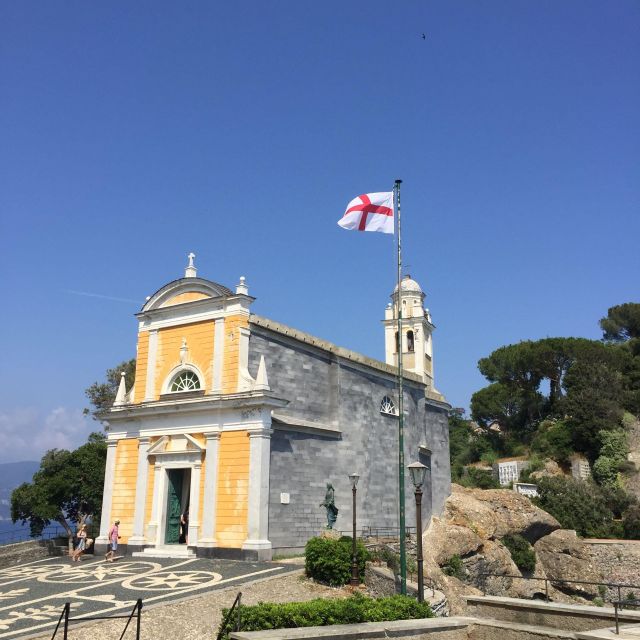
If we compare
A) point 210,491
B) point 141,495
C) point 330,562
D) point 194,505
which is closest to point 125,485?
point 141,495

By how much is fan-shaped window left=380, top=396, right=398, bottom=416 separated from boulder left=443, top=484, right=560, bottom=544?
6.24m

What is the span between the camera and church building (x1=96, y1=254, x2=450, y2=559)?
23.0 m

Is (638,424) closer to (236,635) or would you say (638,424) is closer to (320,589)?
(320,589)

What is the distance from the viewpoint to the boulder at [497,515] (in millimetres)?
31875

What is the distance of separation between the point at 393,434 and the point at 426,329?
1175 cm

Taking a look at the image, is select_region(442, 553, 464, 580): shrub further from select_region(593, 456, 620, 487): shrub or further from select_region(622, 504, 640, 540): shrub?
select_region(593, 456, 620, 487): shrub

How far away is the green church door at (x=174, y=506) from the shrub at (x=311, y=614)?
44.4 ft

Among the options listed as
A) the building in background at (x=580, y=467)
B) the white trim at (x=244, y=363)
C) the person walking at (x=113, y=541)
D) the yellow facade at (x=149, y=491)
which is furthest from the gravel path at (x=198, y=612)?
the building in background at (x=580, y=467)

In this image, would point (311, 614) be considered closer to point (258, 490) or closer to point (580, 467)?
point (258, 490)

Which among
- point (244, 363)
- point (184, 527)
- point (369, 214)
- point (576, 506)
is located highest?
point (369, 214)

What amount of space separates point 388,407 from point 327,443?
5611mm

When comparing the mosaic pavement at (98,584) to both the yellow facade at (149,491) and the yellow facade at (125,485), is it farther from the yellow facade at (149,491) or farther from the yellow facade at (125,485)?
the yellow facade at (125,485)

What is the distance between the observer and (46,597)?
1686 cm

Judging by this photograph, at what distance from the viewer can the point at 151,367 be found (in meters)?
27.1
